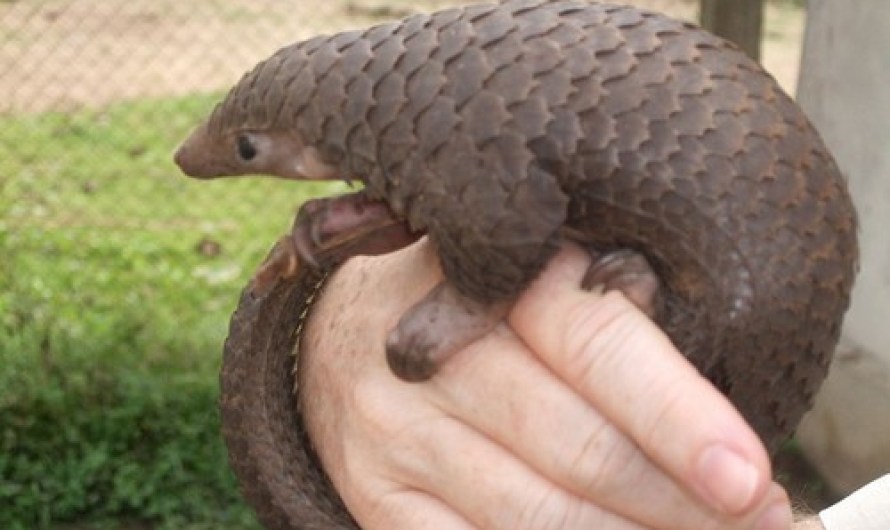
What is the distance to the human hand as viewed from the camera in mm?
961

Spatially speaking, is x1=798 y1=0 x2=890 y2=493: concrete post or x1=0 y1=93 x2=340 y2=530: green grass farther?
x1=0 y1=93 x2=340 y2=530: green grass

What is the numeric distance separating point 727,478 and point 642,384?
0.32ft

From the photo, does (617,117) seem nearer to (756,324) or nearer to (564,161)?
(564,161)

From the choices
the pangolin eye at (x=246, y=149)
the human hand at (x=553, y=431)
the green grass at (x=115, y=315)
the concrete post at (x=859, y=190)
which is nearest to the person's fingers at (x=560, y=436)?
the human hand at (x=553, y=431)

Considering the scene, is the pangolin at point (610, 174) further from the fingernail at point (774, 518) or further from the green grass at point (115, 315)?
the green grass at point (115, 315)

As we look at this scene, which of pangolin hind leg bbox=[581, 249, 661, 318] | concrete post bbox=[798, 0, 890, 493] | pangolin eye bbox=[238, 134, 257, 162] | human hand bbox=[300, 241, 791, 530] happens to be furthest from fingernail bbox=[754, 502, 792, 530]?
concrete post bbox=[798, 0, 890, 493]

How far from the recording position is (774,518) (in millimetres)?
1037

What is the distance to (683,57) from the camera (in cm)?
101

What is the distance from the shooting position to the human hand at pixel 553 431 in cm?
96

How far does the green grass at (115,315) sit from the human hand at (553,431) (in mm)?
2161

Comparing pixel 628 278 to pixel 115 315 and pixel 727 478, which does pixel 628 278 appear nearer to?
pixel 727 478

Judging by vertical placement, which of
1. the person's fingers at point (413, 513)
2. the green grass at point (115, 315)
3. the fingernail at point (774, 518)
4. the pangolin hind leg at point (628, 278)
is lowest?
the green grass at point (115, 315)

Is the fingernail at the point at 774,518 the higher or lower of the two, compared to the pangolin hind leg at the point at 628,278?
lower

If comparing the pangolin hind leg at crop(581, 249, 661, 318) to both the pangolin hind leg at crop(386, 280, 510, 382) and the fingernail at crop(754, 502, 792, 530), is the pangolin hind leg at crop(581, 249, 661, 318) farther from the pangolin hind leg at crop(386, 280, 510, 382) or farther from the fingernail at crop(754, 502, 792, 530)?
the fingernail at crop(754, 502, 792, 530)
